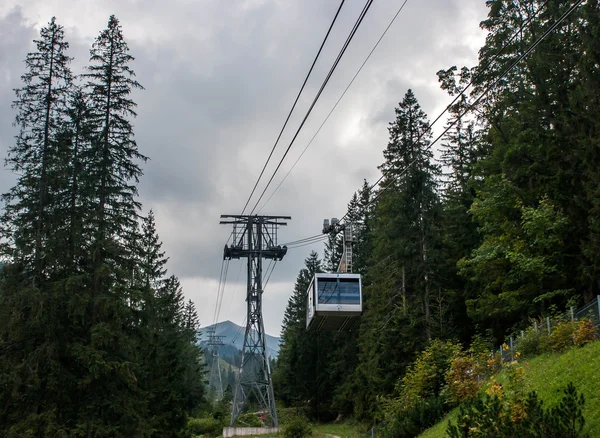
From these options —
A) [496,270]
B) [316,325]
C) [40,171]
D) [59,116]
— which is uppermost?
[59,116]

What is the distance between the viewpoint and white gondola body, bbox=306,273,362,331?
28.8 metres

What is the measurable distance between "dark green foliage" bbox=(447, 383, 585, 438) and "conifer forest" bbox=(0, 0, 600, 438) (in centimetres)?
553

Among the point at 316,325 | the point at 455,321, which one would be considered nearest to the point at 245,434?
the point at 316,325

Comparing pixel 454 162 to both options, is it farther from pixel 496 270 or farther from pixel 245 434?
pixel 245 434

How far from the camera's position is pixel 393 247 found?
3297cm

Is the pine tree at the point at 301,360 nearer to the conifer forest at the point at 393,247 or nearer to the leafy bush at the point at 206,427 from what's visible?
the leafy bush at the point at 206,427

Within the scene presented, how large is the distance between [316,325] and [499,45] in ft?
54.5

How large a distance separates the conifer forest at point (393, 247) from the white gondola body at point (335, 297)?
334cm

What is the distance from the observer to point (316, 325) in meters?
31.8

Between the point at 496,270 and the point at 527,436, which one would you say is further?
the point at 496,270

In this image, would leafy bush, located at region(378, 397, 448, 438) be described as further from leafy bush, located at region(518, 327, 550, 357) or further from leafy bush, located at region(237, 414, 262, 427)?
leafy bush, located at region(237, 414, 262, 427)

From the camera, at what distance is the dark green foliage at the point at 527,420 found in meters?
10.8

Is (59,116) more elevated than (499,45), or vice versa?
(499,45)

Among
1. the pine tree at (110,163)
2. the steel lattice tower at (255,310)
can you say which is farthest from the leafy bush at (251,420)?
the pine tree at (110,163)
